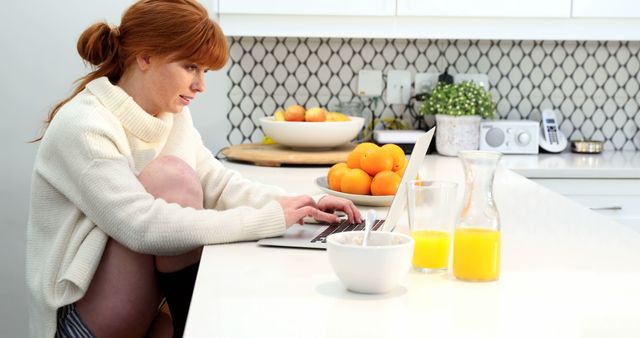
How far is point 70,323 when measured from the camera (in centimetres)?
176

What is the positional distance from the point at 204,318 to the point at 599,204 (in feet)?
7.47

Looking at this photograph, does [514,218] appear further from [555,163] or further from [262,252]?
[555,163]

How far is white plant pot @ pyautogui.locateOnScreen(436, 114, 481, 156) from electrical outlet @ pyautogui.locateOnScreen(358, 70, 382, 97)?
32 centimetres

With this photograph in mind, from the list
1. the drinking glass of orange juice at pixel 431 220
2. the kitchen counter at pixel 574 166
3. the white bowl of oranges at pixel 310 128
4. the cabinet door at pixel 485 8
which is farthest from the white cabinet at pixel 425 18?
the drinking glass of orange juice at pixel 431 220

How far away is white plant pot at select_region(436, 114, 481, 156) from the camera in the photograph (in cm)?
331

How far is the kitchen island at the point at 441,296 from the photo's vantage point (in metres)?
1.13

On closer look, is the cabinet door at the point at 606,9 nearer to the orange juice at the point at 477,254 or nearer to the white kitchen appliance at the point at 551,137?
the white kitchen appliance at the point at 551,137

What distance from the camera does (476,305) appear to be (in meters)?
1.24

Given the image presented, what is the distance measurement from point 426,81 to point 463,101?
298 millimetres

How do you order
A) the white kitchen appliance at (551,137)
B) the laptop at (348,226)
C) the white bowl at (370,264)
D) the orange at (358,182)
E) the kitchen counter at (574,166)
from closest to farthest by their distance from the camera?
the white bowl at (370,264) < the laptop at (348,226) < the orange at (358,182) < the kitchen counter at (574,166) < the white kitchen appliance at (551,137)

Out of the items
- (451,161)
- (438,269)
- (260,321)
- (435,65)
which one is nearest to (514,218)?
(438,269)

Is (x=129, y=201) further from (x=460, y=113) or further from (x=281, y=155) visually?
(x=460, y=113)

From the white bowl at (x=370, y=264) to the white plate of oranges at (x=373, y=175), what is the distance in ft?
2.30

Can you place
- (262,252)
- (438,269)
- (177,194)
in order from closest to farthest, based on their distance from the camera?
(438,269), (262,252), (177,194)
